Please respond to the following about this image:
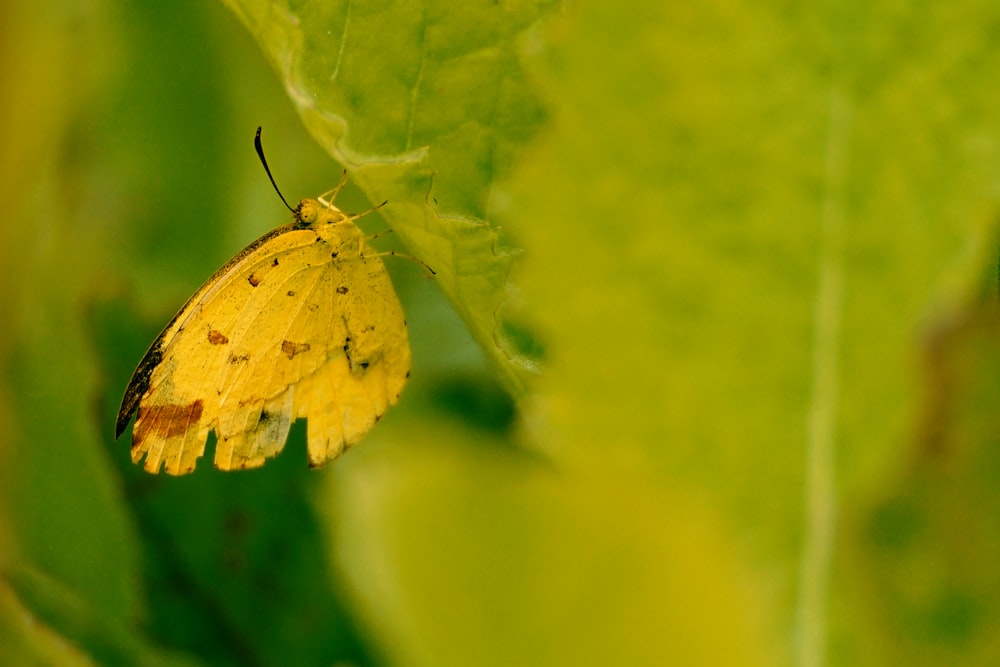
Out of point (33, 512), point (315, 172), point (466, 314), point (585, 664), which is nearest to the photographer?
point (585, 664)

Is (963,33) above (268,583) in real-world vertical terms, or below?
above

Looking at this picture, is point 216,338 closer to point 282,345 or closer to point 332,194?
point 282,345

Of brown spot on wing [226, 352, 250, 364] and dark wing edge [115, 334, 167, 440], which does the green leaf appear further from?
brown spot on wing [226, 352, 250, 364]

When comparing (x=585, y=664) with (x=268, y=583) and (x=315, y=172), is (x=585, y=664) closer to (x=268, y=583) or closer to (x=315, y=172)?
(x=268, y=583)

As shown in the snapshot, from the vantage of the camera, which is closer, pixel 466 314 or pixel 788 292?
pixel 788 292

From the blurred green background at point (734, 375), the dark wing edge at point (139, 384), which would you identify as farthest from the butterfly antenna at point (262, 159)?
the blurred green background at point (734, 375)

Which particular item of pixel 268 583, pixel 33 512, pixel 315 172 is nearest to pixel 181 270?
pixel 315 172

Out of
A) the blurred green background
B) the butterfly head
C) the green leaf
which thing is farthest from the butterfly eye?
the blurred green background

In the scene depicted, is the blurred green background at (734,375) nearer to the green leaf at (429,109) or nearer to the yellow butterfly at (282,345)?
the green leaf at (429,109)
